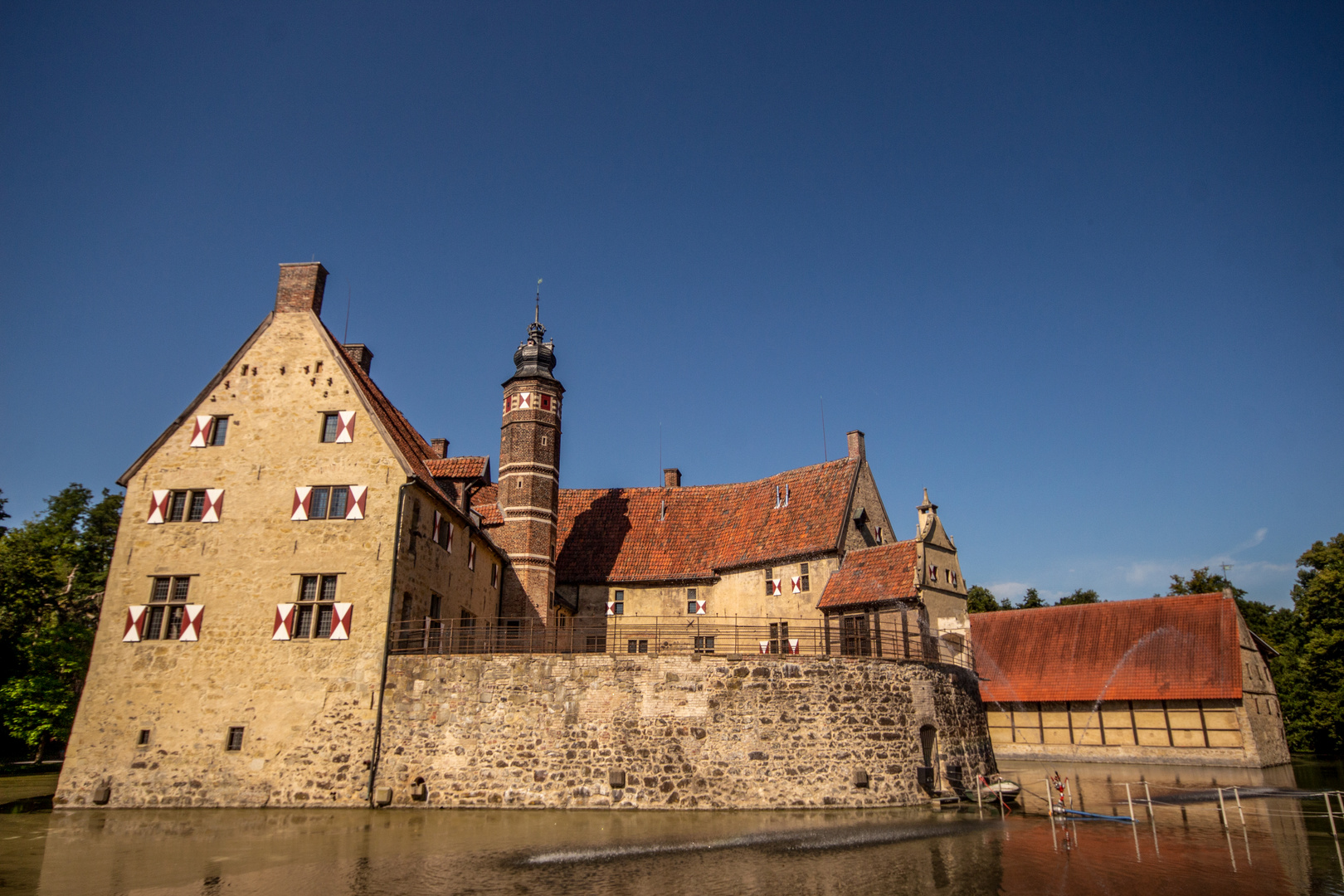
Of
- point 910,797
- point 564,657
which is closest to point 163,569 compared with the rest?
point 564,657

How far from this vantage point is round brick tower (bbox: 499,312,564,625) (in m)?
29.0

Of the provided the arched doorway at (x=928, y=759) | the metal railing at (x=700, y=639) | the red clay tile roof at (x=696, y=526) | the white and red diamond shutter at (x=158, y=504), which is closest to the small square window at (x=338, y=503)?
the metal railing at (x=700, y=639)

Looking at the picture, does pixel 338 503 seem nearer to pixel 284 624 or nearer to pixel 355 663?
pixel 284 624

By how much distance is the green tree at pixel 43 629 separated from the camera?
29547 mm

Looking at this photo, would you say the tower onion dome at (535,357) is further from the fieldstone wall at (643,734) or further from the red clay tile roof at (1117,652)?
the red clay tile roof at (1117,652)

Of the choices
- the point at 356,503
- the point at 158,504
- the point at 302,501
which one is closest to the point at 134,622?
the point at 158,504

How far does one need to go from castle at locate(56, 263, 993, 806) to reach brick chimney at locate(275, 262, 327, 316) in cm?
7

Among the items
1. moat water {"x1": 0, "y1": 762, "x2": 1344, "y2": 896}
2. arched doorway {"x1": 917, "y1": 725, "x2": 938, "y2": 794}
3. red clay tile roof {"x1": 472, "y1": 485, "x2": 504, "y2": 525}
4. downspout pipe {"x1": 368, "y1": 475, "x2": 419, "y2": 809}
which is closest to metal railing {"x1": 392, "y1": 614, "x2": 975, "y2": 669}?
downspout pipe {"x1": 368, "y1": 475, "x2": 419, "y2": 809}

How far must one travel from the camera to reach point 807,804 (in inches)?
796

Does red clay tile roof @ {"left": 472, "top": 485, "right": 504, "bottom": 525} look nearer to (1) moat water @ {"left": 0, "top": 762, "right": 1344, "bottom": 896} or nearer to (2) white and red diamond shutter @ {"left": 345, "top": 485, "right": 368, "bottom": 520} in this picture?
(2) white and red diamond shutter @ {"left": 345, "top": 485, "right": 368, "bottom": 520}

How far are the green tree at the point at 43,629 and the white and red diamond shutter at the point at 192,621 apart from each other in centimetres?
982

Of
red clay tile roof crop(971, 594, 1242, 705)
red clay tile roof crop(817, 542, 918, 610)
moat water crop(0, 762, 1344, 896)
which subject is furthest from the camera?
red clay tile roof crop(971, 594, 1242, 705)

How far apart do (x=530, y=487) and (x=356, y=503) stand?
308 inches

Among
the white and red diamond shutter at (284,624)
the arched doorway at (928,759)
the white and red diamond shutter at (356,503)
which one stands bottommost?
the arched doorway at (928,759)
